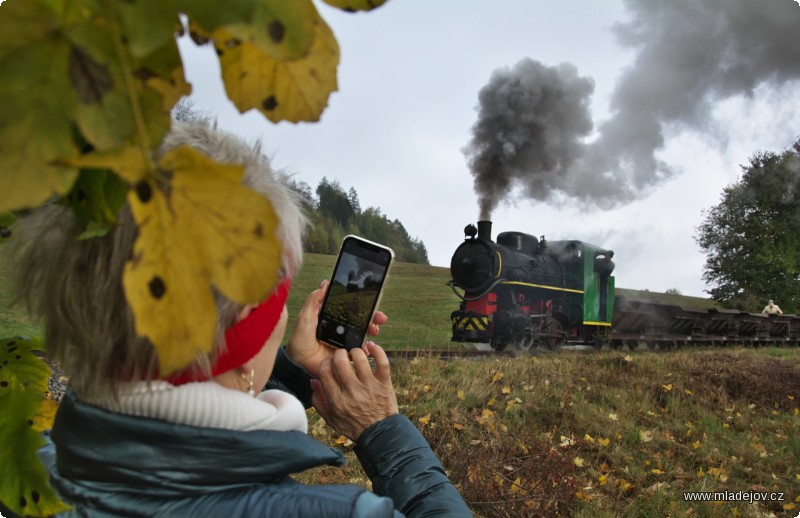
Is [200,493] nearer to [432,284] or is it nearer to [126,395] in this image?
[126,395]

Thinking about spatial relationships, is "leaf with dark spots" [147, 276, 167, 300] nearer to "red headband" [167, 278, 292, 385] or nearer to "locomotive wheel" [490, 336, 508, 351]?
"red headband" [167, 278, 292, 385]

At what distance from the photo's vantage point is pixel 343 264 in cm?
197

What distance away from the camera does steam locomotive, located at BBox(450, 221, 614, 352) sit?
12.5m

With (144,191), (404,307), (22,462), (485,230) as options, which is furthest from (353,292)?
(404,307)

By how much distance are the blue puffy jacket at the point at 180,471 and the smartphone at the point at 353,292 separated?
Answer: 0.74m

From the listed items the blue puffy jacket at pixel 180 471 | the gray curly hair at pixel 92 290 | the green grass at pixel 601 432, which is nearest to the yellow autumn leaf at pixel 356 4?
the gray curly hair at pixel 92 290

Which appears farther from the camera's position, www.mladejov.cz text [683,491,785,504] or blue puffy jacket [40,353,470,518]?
www.mladejov.cz text [683,491,785,504]

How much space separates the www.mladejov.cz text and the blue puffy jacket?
4.22 meters

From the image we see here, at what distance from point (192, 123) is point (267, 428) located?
0.57 m

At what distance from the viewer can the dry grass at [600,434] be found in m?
4.29

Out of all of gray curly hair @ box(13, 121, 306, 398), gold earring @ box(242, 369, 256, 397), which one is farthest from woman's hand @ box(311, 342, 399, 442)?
gray curly hair @ box(13, 121, 306, 398)

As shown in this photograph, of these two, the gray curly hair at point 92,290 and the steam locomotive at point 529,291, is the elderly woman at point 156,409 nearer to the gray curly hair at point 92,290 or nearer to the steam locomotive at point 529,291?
the gray curly hair at point 92,290

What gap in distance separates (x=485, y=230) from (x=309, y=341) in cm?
1174

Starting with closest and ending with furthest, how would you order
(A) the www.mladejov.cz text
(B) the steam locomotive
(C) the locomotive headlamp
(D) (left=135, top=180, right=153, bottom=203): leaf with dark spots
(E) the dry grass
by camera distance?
1. (D) (left=135, top=180, right=153, bottom=203): leaf with dark spots
2. (E) the dry grass
3. (A) the www.mladejov.cz text
4. (B) the steam locomotive
5. (C) the locomotive headlamp
